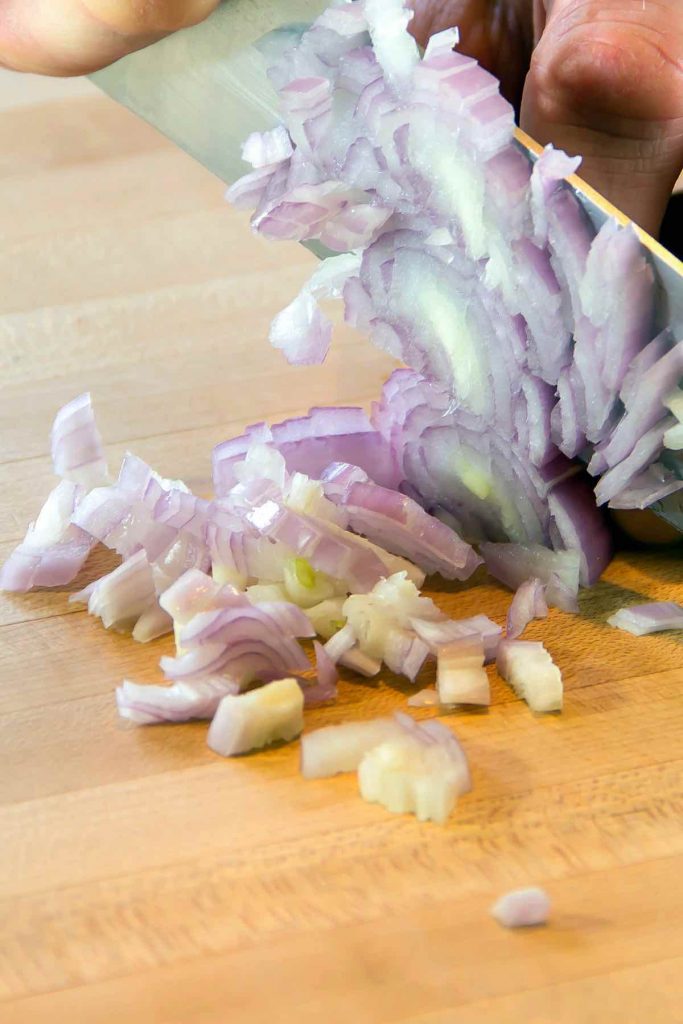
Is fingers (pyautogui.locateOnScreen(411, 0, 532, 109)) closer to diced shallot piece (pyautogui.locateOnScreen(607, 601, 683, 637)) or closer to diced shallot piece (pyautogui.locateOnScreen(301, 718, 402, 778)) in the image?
diced shallot piece (pyautogui.locateOnScreen(607, 601, 683, 637))

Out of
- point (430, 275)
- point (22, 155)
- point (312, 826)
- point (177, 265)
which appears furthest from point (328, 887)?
point (22, 155)

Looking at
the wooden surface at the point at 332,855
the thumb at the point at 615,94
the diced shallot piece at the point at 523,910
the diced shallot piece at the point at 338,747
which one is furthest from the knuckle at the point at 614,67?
the diced shallot piece at the point at 523,910

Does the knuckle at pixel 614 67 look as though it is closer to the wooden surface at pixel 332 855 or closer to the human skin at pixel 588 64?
the human skin at pixel 588 64

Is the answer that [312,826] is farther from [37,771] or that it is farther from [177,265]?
[177,265]

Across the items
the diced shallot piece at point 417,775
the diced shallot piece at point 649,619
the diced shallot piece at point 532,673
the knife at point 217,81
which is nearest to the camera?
the diced shallot piece at point 417,775

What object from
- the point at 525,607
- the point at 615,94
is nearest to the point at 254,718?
the point at 525,607

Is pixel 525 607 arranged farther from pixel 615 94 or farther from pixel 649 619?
pixel 615 94

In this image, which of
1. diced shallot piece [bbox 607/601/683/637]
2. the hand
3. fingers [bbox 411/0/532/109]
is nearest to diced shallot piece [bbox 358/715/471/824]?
diced shallot piece [bbox 607/601/683/637]
